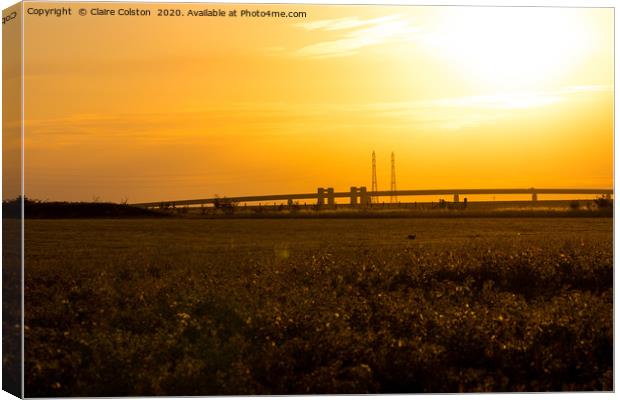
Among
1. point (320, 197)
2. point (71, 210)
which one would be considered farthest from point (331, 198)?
point (71, 210)

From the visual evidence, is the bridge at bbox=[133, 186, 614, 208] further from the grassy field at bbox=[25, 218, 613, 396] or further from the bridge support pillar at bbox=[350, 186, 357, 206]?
the grassy field at bbox=[25, 218, 613, 396]

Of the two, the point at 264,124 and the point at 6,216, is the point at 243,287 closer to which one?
the point at 264,124

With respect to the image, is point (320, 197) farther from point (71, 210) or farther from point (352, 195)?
point (71, 210)

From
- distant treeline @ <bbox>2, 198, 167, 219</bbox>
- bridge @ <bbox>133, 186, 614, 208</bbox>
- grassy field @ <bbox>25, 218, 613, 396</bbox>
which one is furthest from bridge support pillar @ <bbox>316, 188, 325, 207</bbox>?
distant treeline @ <bbox>2, 198, 167, 219</bbox>

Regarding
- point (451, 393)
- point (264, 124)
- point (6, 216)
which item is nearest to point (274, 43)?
point (264, 124)

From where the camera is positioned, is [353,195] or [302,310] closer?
[302,310]

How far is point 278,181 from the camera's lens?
8.77m

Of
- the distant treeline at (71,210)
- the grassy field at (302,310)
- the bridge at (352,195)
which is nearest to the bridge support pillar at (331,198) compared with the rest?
the bridge at (352,195)

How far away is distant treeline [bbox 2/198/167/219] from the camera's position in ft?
24.8

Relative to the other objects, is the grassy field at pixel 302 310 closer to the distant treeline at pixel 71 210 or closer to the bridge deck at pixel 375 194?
the distant treeline at pixel 71 210

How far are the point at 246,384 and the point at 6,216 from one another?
2.50 metres

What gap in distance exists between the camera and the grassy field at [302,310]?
7.51 m

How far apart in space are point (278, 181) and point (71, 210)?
2.62 m

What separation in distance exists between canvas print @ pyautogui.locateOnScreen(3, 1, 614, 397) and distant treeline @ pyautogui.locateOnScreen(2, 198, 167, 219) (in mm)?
53
